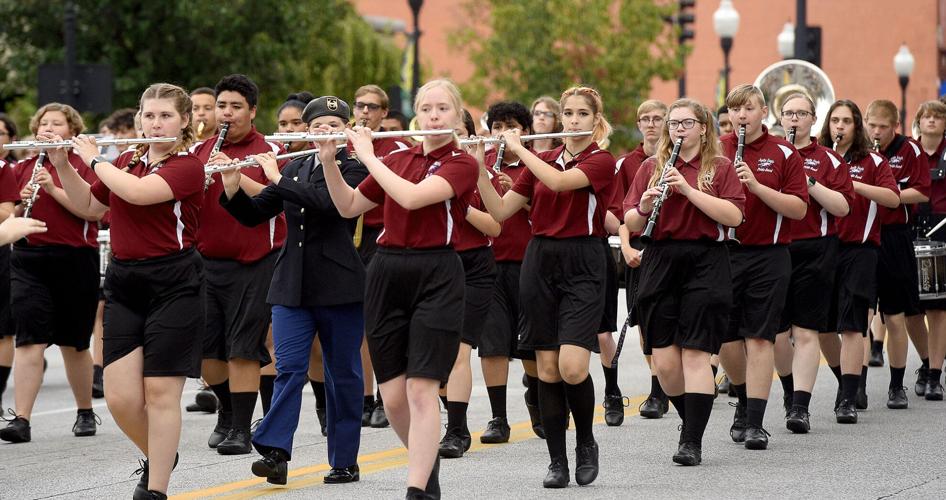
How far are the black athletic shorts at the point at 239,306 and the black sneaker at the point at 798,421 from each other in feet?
11.2

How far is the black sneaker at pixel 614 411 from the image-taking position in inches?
436

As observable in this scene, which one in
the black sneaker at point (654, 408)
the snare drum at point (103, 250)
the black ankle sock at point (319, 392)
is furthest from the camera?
the snare drum at point (103, 250)

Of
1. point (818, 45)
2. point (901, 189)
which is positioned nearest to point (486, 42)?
point (818, 45)

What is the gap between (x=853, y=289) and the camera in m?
11.3

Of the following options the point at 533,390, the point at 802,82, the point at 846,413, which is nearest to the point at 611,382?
the point at 533,390

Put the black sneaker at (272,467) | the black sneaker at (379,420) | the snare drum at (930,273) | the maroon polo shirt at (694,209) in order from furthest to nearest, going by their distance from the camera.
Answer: the snare drum at (930,273)
the black sneaker at (379,420)
the maroon polo shirt at (694,209)
the black sneaker at (272,467)

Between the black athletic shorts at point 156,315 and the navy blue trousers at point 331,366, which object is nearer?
the black athletic shorts at point 156,315

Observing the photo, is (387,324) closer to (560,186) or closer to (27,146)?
(560,186)

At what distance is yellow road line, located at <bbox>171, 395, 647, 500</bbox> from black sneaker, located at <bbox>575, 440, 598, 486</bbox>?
1231mm

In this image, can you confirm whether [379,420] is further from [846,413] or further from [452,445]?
[846,413]

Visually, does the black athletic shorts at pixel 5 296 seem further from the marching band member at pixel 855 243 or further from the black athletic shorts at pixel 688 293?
the marching band member at pixel 855 243

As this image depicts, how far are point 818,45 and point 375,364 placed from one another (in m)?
16.8

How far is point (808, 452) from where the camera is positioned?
9.72 m

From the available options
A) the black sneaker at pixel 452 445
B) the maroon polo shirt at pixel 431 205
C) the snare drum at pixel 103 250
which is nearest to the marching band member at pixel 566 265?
the maroon polo shirt at pixel 431 205
